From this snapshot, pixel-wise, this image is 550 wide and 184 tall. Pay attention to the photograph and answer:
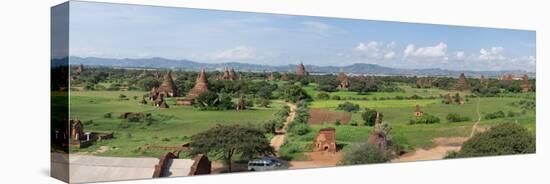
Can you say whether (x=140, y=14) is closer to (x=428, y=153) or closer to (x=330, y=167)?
(x=330, y=167)

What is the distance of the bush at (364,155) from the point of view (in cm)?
1165

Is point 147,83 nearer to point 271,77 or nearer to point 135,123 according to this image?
point 135,123

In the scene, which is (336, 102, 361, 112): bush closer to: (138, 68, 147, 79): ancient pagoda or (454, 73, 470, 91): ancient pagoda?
(454, 73, 470, 91): ancient pagoda

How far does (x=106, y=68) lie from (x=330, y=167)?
12.8ft

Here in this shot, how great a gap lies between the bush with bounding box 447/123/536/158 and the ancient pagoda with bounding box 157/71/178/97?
17.4 ft

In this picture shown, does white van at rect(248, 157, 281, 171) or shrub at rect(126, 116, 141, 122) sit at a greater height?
shrub at rect(126, 116, 141, 122)

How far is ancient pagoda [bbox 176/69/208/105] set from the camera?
10.3 metres

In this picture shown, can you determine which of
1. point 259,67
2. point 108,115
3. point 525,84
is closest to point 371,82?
point 259,67

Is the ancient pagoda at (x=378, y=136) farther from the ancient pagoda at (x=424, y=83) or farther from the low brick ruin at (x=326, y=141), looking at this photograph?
the ancient pagoda at (x=424, y=83)

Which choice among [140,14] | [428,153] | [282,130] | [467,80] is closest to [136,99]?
[140,14]

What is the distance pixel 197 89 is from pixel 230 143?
940mm

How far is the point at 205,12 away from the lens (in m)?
10.5

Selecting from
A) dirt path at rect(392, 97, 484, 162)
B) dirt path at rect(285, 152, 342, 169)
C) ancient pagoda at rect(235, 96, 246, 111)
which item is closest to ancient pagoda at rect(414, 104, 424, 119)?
dirt path at rect(392, 97, 484, 162)

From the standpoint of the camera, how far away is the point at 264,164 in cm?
1088
